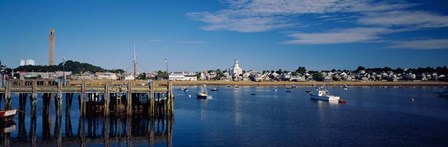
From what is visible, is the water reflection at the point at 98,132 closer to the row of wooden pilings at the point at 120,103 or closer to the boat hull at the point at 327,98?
the row of wooden pilings at the point at 120,103

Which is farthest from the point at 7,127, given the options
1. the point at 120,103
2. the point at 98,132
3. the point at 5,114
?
the point at 120,103

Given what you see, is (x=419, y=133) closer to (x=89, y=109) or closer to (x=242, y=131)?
(x=242, y=131)

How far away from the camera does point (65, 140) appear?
32094mm

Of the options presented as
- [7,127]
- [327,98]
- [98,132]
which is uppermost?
[327,98]

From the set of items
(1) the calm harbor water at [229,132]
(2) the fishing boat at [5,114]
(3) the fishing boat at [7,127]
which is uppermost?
(2) the fishing boat at [5,114]

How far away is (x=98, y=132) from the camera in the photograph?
116 feet

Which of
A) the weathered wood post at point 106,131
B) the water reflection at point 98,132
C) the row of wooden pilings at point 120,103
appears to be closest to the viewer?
the weathered wood post at point 106,131

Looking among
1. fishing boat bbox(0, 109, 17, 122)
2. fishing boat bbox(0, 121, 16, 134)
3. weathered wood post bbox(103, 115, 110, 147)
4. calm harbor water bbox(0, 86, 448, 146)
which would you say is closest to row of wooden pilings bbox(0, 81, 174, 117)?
weathered wood post bbox(103, 115, 110, 147)

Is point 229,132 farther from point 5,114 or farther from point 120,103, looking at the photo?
point 5,114

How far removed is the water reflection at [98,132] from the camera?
103 ft

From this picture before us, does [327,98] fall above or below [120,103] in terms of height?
below

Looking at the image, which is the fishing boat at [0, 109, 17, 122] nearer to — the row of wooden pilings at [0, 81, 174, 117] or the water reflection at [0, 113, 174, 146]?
the water reflection at [0, 113, 174, 146]

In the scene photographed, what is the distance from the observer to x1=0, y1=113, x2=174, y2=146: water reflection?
31375 millimetres

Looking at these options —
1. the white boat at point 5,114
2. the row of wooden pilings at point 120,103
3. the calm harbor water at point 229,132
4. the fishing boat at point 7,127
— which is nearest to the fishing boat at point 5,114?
the white boat at point 5,114
